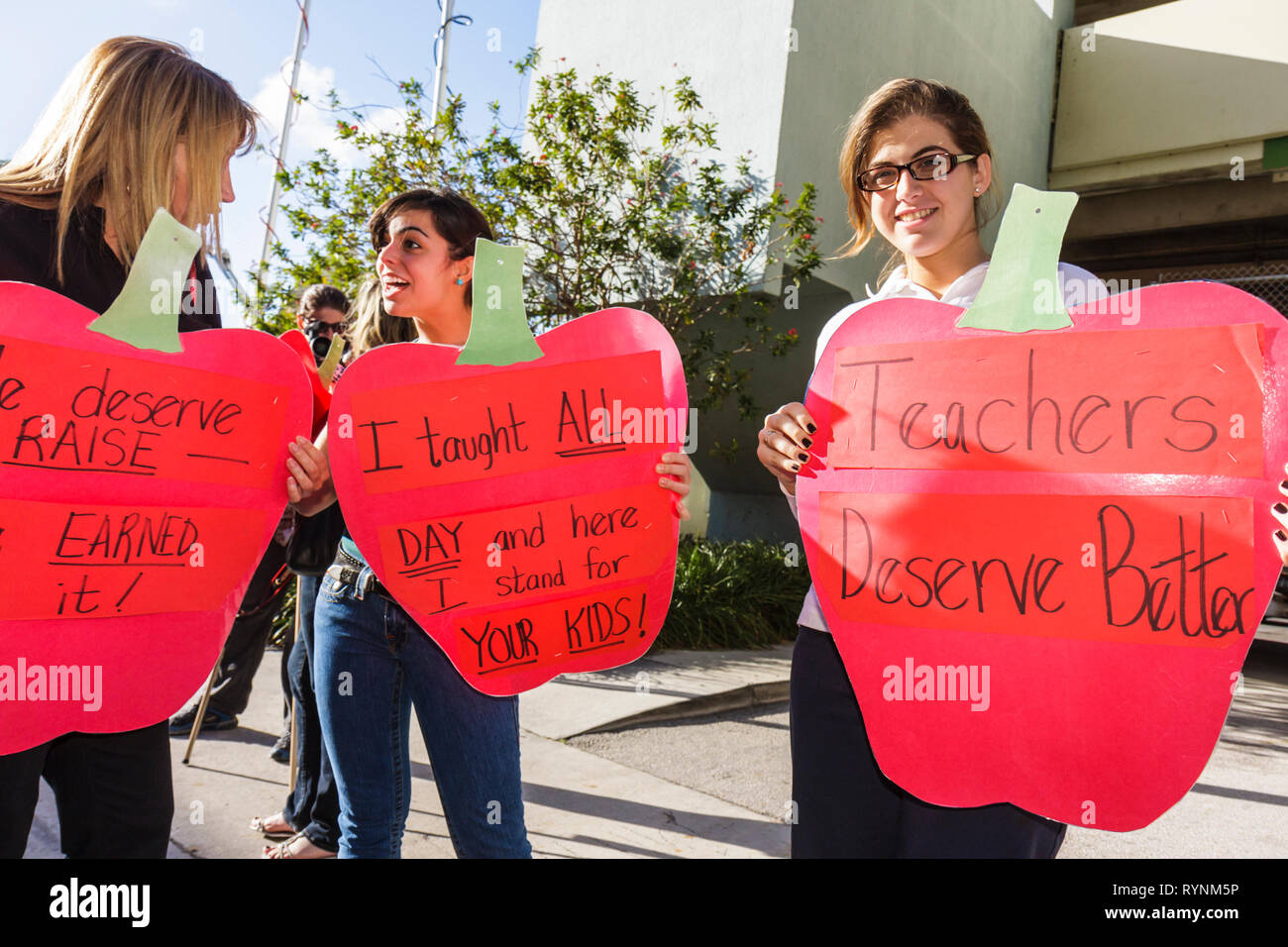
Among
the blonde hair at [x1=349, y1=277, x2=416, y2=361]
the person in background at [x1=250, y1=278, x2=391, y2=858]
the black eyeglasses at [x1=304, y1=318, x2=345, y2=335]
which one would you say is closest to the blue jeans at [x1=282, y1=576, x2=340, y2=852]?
the person in background at [x1=250, y1=278, x2=391, y2=858]

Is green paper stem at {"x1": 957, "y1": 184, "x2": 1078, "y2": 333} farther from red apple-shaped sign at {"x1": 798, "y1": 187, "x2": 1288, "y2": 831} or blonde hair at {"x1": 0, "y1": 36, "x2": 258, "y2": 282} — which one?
blonde hair at {"x1": 0, "y1": 36, "x2": 258, "y2": 282}

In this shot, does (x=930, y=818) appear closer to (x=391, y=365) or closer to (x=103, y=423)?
(x=391, y=365)

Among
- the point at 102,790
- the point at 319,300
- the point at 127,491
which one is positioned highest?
the point at 319,300

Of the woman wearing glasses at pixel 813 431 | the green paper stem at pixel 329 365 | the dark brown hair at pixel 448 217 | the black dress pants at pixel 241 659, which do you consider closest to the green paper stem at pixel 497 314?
the dark brown hair at pixel 448 217

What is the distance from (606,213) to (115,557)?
5.83 meters

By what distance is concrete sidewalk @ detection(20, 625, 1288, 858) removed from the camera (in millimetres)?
3074

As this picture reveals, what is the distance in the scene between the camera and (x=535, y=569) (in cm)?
170

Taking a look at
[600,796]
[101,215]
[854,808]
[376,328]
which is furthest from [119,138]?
[600,796]

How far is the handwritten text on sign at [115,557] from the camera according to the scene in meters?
1.43

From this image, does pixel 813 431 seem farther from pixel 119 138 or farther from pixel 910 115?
pixel 119 138

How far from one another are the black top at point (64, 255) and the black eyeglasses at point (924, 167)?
4.35 feet

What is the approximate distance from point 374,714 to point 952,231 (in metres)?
1.41

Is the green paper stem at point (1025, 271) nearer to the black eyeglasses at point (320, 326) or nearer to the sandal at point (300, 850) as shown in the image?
the sandal at point (300, 850)

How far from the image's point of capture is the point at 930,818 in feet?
4.40
